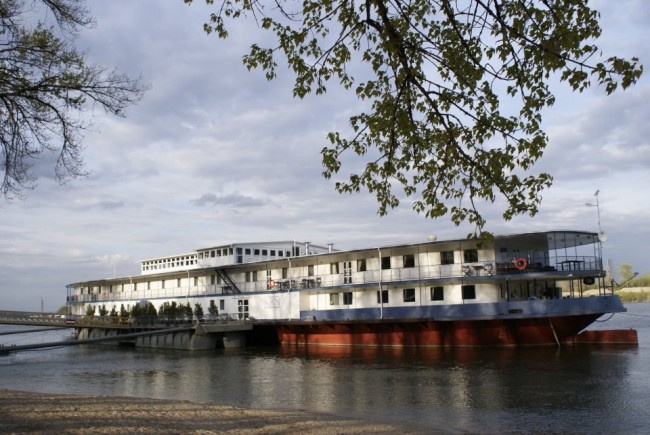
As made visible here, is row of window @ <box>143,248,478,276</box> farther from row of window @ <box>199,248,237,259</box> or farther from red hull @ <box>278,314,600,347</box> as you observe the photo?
red hull @ <box>278,314,600,347</box>

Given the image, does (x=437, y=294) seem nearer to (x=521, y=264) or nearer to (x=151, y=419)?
(x=521, y=264)

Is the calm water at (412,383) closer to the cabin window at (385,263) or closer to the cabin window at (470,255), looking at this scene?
the cabin window at (470,255)

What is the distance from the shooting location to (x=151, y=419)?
1029cm

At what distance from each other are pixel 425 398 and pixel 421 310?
16.7 m

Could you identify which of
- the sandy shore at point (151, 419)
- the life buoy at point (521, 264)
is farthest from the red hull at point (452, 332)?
the sandy shore at point (151, 419)

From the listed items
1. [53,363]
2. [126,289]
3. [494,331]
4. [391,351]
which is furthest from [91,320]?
[494,331]

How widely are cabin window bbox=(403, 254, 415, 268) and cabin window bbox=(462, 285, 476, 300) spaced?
3.91m

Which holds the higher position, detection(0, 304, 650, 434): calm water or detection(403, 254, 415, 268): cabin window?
detection(403, 254, 415, 268): cabin window

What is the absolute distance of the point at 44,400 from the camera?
38.3ft

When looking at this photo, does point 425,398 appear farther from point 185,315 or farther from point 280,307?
point 185,315

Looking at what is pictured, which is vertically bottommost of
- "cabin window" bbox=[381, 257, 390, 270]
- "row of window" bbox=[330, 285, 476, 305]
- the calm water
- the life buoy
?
the calm water

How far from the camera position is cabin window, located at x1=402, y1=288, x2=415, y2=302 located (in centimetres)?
3533

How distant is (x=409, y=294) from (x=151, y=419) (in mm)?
26613

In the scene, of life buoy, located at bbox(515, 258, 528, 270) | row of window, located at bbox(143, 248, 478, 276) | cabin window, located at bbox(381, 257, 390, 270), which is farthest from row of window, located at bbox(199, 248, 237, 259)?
life buoy, located at bbox(515, 258, 528, 270)
